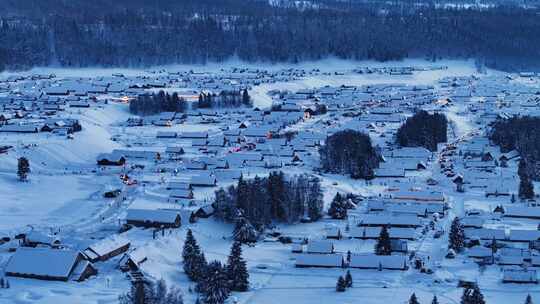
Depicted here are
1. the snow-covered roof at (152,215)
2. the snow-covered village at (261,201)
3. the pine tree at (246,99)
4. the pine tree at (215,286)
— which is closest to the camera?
the pine tree at (215,286)

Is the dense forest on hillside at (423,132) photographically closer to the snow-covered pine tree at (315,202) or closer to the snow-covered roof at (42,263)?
the snow-covered pine tree at (315,202)

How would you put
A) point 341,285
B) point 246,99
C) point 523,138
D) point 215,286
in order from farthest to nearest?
point 246,99, point 523,138, point 341,285, point 215,286

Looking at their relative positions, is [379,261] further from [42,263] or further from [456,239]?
[42,263]

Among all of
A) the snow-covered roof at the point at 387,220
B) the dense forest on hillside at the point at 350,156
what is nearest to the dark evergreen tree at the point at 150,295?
the snow-covered roof at the point at 387,220

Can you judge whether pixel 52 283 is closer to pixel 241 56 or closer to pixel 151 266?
pixel 151 266

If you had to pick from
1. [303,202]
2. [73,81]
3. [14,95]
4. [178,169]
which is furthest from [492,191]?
[73,81]

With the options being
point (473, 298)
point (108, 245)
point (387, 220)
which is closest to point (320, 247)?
point (387, 220)
